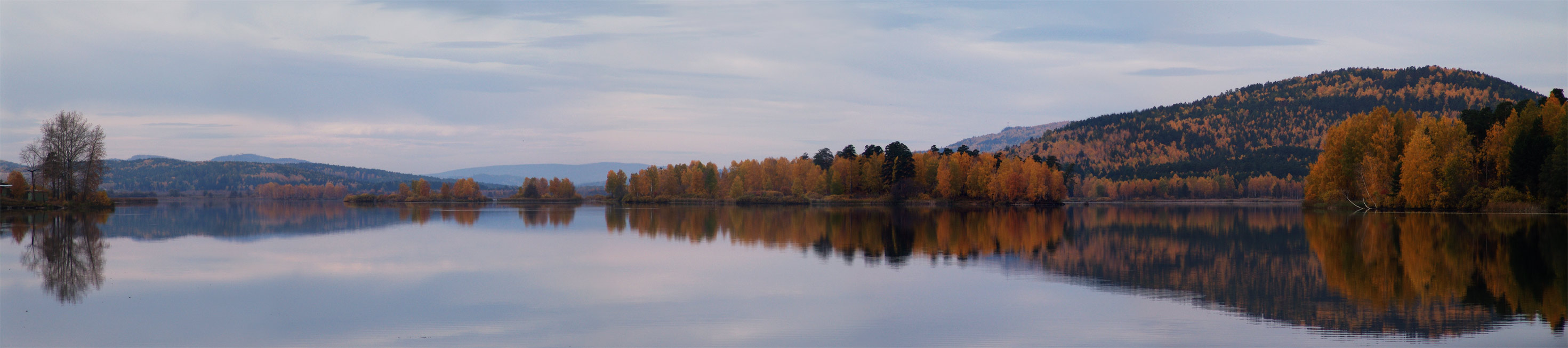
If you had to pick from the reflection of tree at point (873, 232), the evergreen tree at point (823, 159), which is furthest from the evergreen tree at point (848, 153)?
the reflection of tree at point (873, 232)

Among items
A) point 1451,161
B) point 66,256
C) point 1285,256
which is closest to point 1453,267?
point 1285,256

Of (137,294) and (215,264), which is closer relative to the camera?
(137,294)

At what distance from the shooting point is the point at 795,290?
53.8 feet

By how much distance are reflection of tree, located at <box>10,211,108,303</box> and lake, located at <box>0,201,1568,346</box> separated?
14 centimetres

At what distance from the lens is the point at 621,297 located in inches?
606

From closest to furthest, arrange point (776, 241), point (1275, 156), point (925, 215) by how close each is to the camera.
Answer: point (776, 241), point (925, 215), point (1275, 156)

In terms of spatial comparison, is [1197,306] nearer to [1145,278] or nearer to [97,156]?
[1145,278]

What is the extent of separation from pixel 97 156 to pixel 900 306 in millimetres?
75249

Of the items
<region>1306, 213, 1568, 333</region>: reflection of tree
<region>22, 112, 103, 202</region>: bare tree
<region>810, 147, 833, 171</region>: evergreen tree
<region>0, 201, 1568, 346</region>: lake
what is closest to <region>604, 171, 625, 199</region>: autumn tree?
<region>810, 147, 833, 171</region>: evergreen tree

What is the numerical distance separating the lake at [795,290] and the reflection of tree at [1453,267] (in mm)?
101

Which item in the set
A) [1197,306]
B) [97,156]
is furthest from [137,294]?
[97,156]

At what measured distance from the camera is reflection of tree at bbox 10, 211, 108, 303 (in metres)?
16.5

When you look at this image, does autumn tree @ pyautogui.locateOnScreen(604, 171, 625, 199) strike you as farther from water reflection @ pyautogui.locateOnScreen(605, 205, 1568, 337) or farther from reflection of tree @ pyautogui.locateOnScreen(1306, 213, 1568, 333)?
reflection of tree @ pyautogui.locateOnScreen(1306, 213, 1568, 333)

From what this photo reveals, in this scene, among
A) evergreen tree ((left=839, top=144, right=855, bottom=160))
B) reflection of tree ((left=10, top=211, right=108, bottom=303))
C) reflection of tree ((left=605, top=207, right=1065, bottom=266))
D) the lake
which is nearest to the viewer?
the lake
